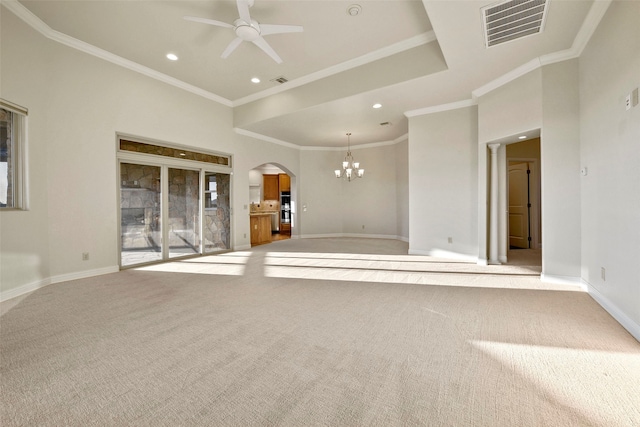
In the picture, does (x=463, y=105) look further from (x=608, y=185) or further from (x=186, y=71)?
(x=186, y=71)

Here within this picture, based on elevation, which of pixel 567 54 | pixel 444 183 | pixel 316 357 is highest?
pixel 567 54

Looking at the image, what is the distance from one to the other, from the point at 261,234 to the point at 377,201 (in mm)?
3967

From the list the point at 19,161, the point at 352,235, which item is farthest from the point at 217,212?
the point at 352,235

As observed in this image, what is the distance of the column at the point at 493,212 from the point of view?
513 cm

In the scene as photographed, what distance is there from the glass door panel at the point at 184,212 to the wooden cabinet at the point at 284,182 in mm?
5728

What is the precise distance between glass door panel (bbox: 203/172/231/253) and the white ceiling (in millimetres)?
1826

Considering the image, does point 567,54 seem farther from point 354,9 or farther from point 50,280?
point 50,280

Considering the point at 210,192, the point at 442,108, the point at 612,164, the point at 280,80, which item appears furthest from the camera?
the point at 210,192

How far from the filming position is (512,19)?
320 centimetres

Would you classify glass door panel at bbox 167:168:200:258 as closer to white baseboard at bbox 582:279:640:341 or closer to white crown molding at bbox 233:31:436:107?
white crown molding at bbox 233:31:436:107

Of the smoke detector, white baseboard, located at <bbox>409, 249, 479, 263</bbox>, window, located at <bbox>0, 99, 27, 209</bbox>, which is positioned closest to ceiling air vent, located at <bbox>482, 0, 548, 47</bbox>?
the smoke detector

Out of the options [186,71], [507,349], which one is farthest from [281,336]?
[186,71]

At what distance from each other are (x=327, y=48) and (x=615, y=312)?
485 centimetres

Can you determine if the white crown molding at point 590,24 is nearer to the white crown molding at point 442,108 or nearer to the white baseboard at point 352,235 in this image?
the white crown molding at point 442,108
